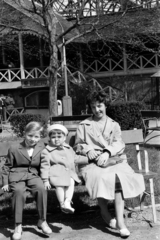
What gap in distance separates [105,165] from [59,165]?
506 mm

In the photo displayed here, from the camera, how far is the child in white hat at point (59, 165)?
436cm

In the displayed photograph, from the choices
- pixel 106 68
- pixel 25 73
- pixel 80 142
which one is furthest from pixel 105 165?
pixel 25 73

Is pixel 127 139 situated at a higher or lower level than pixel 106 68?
lower

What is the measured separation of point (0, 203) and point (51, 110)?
31.7 feet

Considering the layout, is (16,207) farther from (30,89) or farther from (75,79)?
(30,89)

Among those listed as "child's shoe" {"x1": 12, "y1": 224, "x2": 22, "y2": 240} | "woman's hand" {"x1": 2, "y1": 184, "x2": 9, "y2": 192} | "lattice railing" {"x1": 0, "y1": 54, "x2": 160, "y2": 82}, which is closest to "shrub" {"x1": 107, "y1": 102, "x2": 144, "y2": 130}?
"woman's hand" {"x1": 2, "y1": 184, "x2": 9, "y2": 192}

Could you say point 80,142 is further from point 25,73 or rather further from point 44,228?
point 25,73

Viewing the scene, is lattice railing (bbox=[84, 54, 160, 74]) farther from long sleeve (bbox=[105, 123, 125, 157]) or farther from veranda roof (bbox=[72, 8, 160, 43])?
long sleeve (bbox=[105, 123, 125, 157])

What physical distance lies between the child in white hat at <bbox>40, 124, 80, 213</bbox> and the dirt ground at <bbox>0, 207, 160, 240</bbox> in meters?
0.39

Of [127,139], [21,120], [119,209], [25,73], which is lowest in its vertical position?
[119,209]

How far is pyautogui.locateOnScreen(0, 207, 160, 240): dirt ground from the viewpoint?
4270 mm

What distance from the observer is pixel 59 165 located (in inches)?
178

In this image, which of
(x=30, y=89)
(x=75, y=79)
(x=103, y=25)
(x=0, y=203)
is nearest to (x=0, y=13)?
(x=103, y=25)

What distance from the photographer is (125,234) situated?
13.5 ft
